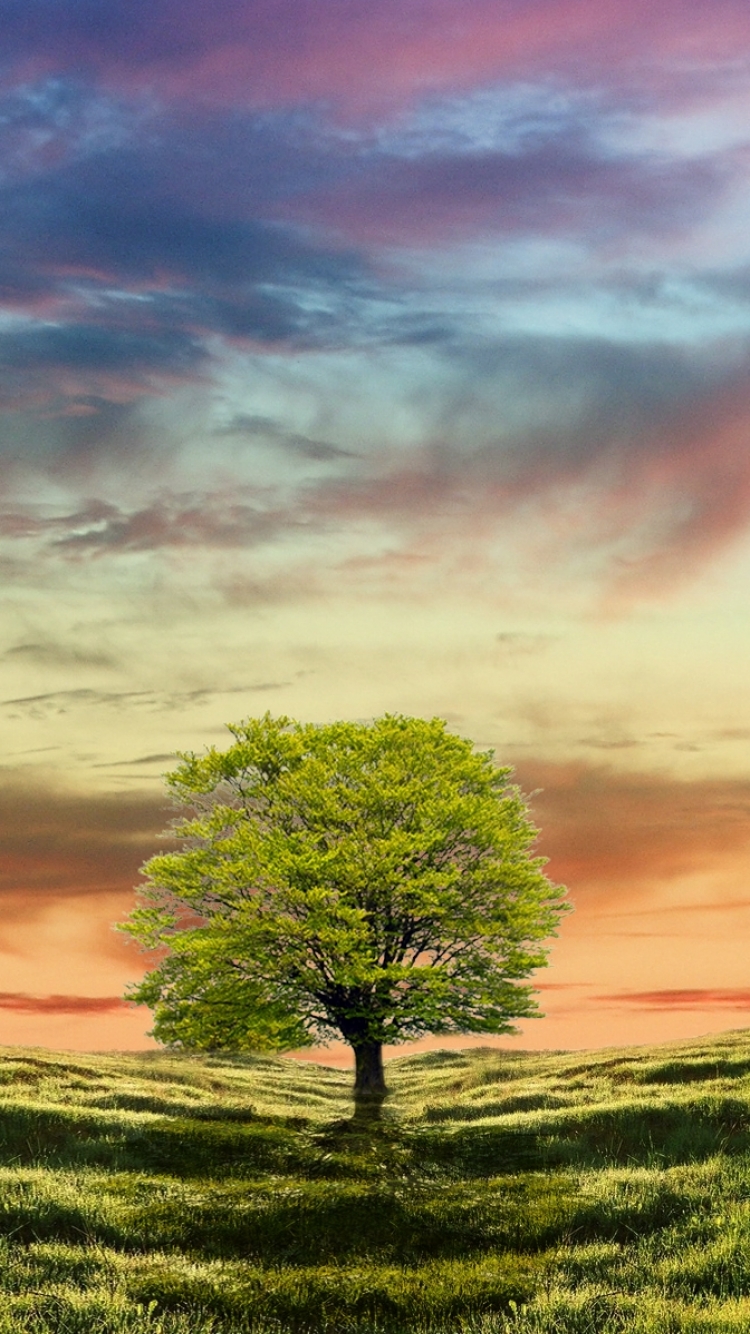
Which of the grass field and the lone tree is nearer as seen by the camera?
the grass field

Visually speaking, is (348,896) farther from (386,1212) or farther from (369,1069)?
(386,1212)

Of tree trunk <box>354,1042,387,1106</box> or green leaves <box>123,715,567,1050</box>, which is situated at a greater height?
green leaves <box>123,715,567,1050</box>

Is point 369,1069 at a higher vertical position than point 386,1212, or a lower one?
lower

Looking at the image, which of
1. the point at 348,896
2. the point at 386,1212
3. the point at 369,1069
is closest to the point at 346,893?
the point at 348,896

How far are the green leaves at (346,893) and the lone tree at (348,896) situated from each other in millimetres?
71

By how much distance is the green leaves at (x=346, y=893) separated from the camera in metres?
37.8

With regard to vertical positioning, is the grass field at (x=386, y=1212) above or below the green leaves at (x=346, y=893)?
below

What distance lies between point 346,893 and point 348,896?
13 cm

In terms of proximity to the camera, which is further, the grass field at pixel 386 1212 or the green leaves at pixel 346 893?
the green leaves at pixel 346 893

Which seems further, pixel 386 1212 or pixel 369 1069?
pixel 369 1069

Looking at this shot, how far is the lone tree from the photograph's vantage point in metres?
37.8

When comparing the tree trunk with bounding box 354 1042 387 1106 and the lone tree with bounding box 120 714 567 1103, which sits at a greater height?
the lone tree with bounding box 120 714 567 1103

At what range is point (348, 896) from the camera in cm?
3816

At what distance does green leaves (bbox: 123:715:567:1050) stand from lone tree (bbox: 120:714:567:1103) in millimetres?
71
